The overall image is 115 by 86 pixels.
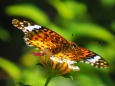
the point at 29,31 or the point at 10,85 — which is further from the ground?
the point at 29,31

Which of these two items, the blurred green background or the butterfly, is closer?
the butterfly

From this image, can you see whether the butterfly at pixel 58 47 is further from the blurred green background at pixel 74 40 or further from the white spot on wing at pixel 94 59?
the blurred green background at pixel 74 40

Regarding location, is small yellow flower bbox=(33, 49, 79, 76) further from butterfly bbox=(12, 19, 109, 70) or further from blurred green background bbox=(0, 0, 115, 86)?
blurred green background bbox=(0, 0, 115, 86)

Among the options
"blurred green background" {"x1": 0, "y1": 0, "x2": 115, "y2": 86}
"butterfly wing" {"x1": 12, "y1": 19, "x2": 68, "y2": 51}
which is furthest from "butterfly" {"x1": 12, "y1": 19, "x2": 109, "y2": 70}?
"blurred green background" {"x1": 0, "y1": 0, "x2": 115, "y2": 86}

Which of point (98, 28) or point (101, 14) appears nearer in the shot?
point (98, 28)

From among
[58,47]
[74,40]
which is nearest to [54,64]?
[58,47]

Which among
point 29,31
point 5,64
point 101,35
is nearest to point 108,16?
point 101,35

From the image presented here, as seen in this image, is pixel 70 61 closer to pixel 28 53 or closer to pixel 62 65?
pixel 62 65
